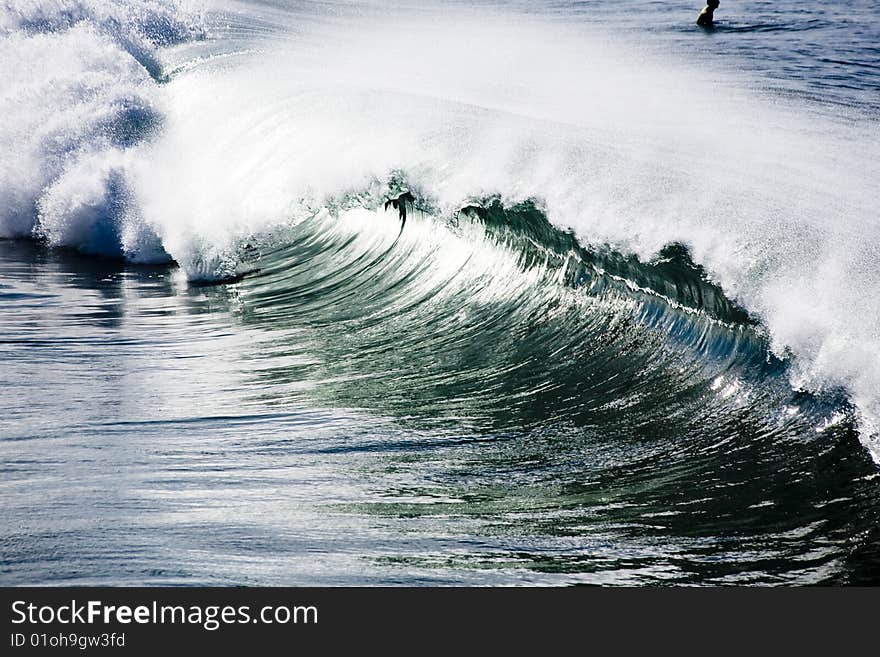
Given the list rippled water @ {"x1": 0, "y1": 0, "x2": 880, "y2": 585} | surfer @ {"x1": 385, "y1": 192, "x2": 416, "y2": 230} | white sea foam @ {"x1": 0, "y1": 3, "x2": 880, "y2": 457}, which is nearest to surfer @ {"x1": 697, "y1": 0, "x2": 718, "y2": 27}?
white sea foam @ {"x1": 0, "y1": 3, "x2": 880, "y2": 457}

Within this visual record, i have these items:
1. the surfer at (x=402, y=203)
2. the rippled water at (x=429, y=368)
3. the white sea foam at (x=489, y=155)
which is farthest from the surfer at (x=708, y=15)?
the surfer at (x=402, y=203)

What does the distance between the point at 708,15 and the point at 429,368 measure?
17.7 m

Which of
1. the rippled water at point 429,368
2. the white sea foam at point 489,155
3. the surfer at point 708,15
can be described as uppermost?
the surfer at point 708,15

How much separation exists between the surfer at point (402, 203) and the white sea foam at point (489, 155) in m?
0.25

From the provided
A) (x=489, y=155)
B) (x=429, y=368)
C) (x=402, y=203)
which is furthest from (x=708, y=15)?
(x=429, y=368)

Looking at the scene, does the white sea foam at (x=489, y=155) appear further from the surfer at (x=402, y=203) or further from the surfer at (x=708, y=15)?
the surfer at (x=708, y=15)

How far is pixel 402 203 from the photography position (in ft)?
31.9

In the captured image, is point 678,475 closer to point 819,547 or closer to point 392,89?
point 819,547

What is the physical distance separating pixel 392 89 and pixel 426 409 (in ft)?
27.9

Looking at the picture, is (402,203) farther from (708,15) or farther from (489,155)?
(708,15)

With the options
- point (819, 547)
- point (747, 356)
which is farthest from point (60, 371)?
point (819, 547)

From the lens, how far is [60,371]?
5840mm

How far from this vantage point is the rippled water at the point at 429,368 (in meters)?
3.63

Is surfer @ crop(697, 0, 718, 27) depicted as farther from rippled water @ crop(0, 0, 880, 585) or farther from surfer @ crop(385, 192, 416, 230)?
surfer @ crop(385, 192, 416, 230)
